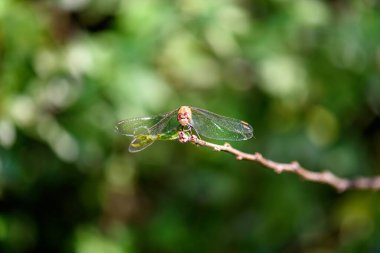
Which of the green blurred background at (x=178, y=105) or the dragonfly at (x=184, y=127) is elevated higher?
the green blurred background at (x=178, y=105)

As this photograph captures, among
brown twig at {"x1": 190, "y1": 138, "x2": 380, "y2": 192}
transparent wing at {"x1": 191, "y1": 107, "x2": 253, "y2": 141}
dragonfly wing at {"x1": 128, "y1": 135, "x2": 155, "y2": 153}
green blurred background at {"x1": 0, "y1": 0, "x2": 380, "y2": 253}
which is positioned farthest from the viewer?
green blurred background at {"x1": 0, "y1": 0, "x2": 380, "y2": 253}

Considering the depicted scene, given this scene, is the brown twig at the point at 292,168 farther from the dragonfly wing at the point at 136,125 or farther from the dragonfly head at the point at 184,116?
the dragonfly wing at the point at 136,125

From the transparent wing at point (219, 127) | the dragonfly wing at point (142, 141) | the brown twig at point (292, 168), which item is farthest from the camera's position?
the transparent wing at point (219, 127)

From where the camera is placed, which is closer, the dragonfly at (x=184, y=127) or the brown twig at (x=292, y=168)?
the brown twig at (x=292, y=168)

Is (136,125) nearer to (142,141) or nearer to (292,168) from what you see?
(142,141)

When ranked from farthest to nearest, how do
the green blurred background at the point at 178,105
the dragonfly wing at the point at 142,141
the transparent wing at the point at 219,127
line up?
1. the green blurred background at the point at 178,105
2. the transparent wing at the point at 219,127
3. the dragonfly wing at the point at 142,141

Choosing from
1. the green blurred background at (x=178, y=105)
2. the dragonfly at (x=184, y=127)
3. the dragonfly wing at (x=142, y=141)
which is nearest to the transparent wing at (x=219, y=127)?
the dragonfly at (x=184, y=127)

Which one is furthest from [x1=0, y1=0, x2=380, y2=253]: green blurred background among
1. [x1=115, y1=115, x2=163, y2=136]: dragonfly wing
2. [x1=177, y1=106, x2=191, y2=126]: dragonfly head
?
[x1=177, y1=106, x2=191, y2=126]: dragonfly head

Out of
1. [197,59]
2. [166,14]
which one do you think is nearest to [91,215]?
[197,59]

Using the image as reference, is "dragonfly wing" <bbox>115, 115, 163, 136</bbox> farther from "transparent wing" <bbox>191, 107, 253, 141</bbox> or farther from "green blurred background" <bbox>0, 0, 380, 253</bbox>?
"green blurred background" <bbox>0, 0, 380, 253</bbox>
